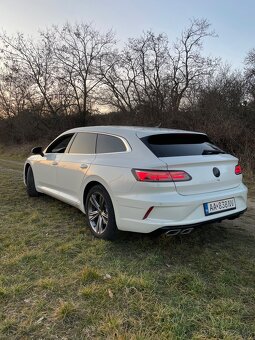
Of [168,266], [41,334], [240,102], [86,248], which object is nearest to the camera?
[41,334]

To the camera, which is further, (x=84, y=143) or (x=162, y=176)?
(x=84, y=143)

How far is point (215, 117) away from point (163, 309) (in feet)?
35.1

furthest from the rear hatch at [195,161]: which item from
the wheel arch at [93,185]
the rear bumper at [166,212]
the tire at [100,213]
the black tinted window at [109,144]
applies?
the tire at [100,213]

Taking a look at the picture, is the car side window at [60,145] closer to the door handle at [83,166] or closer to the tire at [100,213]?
the door handle at [83,166]

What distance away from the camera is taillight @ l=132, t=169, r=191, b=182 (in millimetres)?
3563

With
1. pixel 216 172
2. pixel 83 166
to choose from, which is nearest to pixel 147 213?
pixel 216 172

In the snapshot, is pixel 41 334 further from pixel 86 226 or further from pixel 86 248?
pixel 86 226

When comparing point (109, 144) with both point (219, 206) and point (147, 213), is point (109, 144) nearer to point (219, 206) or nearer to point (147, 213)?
point (147, 213)

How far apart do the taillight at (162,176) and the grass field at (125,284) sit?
95cm

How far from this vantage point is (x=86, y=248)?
13.3 ft

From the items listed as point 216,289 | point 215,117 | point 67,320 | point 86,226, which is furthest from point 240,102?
point 67,320

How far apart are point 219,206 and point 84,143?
94.2 inches

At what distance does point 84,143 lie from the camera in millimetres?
5105

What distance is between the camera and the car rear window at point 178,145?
3.87 m
